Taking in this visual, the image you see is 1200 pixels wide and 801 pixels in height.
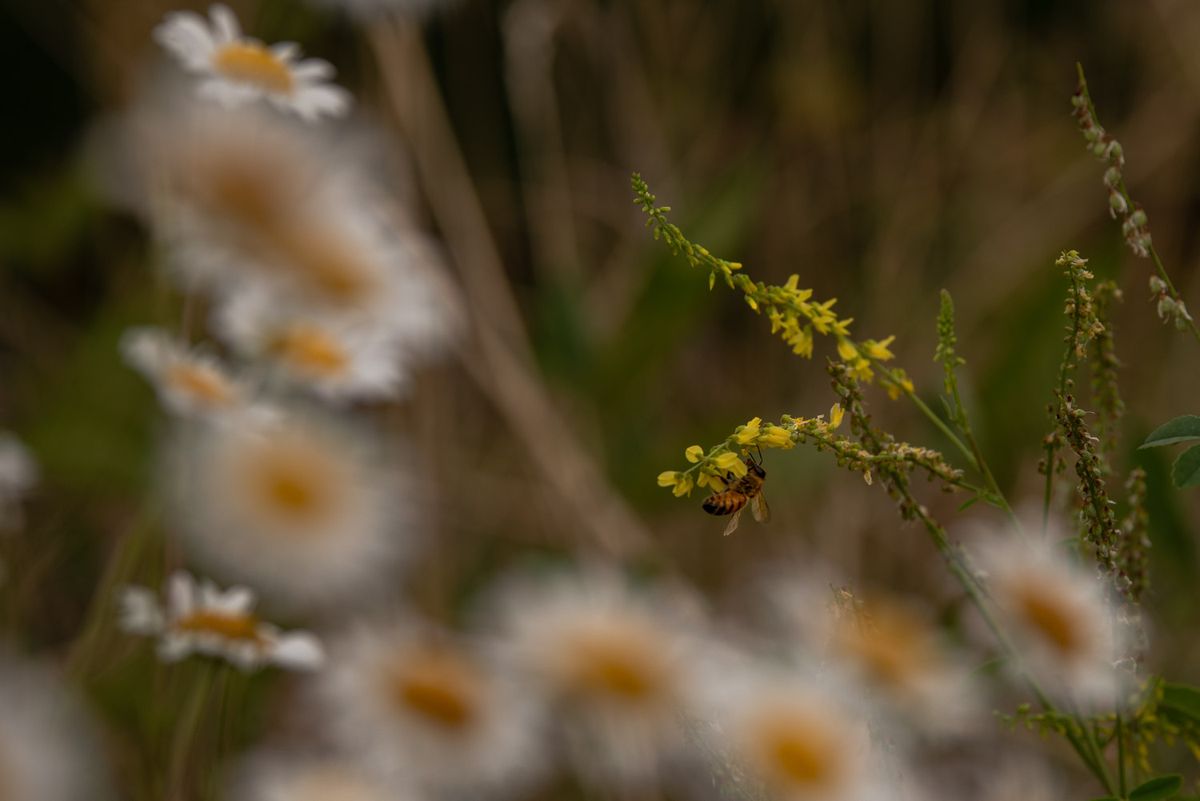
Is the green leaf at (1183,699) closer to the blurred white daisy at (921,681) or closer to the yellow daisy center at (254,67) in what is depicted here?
the blurred white daisy at (921,681)

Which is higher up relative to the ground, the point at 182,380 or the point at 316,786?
the point at 182,380

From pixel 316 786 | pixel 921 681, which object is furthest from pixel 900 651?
pixel 316 786

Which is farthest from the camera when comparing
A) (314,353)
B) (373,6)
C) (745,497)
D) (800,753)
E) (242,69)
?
(373,6)

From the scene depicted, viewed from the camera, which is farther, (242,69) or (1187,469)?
(242,69)

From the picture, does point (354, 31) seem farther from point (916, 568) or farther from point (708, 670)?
point (708, 670)

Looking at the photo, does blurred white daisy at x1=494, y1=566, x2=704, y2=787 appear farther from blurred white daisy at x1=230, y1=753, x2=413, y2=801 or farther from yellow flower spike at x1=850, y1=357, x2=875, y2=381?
yellow flower spike at x1=850, y1=357, x2=875, y2=381

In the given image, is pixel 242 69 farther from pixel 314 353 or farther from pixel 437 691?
pixel 437 691

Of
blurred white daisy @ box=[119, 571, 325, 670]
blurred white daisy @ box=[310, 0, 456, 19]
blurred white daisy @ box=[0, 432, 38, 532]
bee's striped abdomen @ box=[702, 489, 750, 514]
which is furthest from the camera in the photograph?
blurred white daisy @ box=[310, 0, 456, 19]

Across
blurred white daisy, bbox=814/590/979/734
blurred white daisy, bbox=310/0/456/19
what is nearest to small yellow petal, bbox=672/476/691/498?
blurred white daisy, bbox=814/590/979/734
